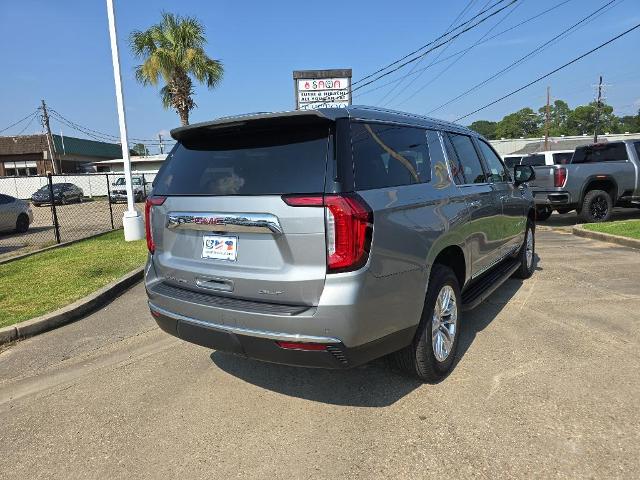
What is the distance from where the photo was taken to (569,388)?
3320 millimetres

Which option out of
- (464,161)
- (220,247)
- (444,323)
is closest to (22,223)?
(220,247)

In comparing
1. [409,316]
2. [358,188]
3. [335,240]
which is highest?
[358,188]

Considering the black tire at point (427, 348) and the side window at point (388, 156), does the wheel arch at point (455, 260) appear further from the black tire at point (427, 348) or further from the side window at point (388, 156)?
the side window at point (388, 156)

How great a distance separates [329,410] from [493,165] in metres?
3.36

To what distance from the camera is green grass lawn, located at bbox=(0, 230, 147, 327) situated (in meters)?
5.70

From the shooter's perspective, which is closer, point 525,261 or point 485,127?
point 525,261

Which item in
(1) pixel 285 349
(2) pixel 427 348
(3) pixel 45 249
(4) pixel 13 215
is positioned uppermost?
(4) pixel 13 215

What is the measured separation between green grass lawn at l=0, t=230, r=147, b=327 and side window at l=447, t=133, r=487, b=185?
471cm

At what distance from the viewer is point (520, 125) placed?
124250 millimetres

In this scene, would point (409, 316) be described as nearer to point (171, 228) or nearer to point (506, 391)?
point (506, 391)

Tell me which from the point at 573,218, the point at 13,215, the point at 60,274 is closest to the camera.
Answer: the point at 60,274

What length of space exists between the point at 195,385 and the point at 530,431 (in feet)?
7.69

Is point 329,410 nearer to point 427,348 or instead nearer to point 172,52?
point 427,348

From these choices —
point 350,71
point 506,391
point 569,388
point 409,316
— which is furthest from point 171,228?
point 350,71
